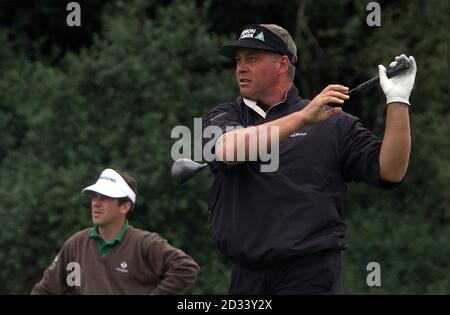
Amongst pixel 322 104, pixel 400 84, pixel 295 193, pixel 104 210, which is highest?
pixel 400 84

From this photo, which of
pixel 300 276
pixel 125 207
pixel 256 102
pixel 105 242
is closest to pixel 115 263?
pixel 105 242

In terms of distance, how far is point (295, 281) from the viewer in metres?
5.88

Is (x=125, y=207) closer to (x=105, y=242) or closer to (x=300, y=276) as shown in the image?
(x=105, y=242)

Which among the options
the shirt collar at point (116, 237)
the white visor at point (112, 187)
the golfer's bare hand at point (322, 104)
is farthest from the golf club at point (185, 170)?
the white visor at point (112, 187)

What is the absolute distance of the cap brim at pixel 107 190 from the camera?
875 centimetres

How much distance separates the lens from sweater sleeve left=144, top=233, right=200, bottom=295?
8.38 metres

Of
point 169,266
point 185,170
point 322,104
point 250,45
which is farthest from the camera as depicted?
point 169,266

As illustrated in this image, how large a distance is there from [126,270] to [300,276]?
9.34 ft

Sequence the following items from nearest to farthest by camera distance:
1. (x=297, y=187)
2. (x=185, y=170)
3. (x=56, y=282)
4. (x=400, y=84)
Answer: (x=400, y=84), (x=297, y=187), (x=185, y=170), (x=56, y=282)

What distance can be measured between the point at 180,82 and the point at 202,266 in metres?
2.13

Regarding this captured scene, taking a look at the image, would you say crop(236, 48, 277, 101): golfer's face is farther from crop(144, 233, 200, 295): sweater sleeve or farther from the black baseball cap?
crop(144, 233, 200, 295): sweater sleeve

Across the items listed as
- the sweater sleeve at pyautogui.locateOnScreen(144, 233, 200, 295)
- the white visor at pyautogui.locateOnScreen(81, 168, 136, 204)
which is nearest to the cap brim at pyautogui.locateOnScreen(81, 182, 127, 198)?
the white visor at pyautogui.locateOnScreen(81, 168, 136, 204)

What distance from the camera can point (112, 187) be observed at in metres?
8.84
